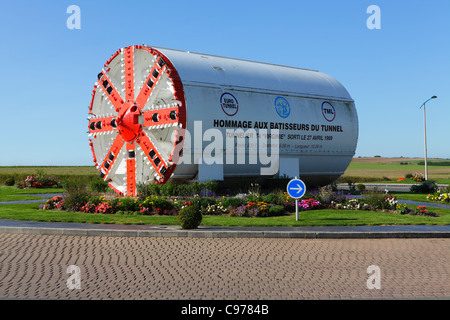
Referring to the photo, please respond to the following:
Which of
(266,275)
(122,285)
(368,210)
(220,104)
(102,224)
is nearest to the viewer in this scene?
(122,285)

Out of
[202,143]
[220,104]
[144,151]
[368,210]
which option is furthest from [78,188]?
[368,210]

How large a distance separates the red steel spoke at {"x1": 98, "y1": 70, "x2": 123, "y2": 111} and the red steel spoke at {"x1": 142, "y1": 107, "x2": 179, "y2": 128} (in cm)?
215

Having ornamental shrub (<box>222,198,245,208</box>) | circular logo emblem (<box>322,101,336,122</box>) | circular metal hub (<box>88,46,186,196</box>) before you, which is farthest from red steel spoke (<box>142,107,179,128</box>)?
circular logo emblem (<box>322,101,336,122</box>)

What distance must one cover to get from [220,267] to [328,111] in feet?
70.0

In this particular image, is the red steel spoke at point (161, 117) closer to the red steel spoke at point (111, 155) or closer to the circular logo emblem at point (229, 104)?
the red steel spoke at point (111, 155)

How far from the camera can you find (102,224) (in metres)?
18.0

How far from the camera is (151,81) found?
2512 cm

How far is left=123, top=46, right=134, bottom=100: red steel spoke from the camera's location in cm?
2641

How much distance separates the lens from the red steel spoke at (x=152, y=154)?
81.1 ft

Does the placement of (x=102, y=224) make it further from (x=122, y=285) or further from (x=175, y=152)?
(x=122, y=285)

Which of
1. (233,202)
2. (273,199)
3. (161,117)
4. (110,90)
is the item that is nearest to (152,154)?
(161,117)

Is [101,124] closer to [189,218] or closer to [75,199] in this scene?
[75,199]
